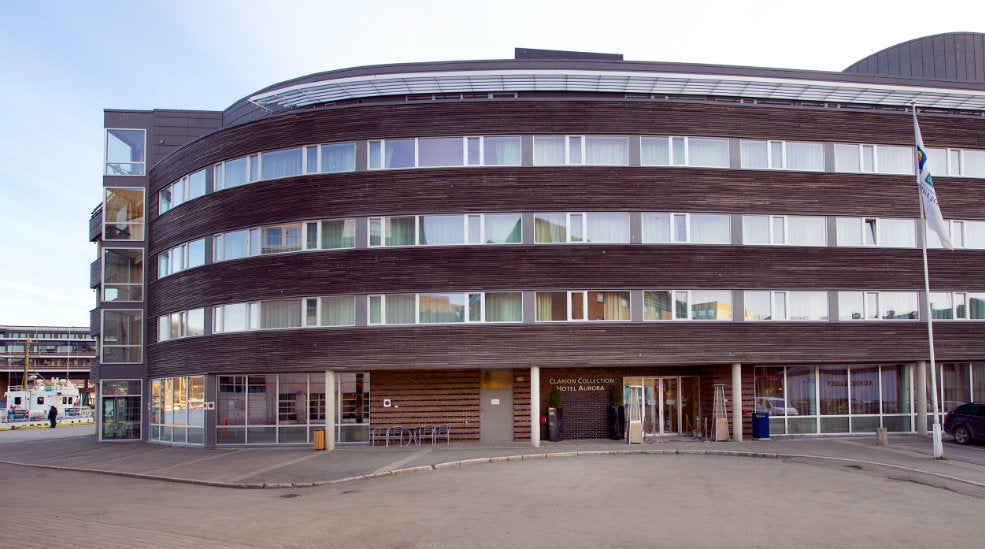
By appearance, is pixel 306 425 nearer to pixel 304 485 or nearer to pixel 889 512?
pixel 304 485

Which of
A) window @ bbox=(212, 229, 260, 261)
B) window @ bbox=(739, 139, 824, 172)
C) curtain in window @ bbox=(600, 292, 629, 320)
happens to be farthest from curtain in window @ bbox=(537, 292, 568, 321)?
window @ bbox=(212, 229, 260, 261)

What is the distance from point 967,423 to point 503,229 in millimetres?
16461

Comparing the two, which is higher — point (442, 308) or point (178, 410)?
point (442, 308)

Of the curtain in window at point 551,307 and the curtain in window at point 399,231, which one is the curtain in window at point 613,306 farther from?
the curtain in window at point 399,231

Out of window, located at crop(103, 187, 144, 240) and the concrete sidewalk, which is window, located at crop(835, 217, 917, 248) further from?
window, located at crop(103, 187, 144, 240)

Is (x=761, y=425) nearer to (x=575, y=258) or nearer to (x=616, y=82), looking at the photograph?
(x=575, y=258)

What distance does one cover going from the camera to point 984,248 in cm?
2855

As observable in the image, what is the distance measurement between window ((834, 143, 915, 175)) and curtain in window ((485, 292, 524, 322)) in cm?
1244

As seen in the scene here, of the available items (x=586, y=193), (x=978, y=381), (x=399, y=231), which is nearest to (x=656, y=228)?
(x=586, y=193)

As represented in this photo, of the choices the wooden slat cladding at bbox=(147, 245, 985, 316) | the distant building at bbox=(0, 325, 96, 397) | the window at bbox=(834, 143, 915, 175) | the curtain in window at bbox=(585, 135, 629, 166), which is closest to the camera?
the wooden slat cladding at bbox=(147, 245, 985, 316)

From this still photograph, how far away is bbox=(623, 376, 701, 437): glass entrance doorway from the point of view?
28.2 meters

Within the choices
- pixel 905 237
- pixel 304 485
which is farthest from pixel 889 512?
pixel 905 237

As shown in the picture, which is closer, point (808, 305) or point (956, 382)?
point (808, 305)

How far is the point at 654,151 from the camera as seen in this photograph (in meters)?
27.0
